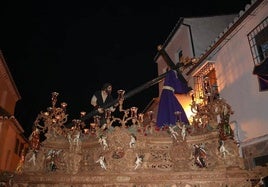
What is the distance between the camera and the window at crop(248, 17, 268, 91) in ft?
27.8

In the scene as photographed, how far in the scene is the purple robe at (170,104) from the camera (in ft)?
32.1

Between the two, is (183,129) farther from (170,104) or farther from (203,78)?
(203,78)

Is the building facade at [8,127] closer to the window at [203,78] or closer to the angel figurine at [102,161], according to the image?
the angel figurine at [102,161]

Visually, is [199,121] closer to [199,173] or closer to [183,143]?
[183,143]

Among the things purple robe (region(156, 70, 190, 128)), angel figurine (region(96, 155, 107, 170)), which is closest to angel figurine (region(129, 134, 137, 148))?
angel figurine (region(96, 155, 107, 170))

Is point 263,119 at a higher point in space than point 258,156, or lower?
higher

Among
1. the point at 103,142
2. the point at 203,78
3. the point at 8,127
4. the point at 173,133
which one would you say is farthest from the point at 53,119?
the point at 8,127

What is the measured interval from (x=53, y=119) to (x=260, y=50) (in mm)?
7443

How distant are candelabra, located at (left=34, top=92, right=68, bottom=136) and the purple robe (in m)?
3.46

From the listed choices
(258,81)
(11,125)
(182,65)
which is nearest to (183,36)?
(182,65)

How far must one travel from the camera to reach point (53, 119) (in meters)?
8.59

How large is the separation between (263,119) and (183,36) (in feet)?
28.7

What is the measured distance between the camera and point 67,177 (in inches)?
296

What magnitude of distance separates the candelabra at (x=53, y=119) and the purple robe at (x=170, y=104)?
3.46m
